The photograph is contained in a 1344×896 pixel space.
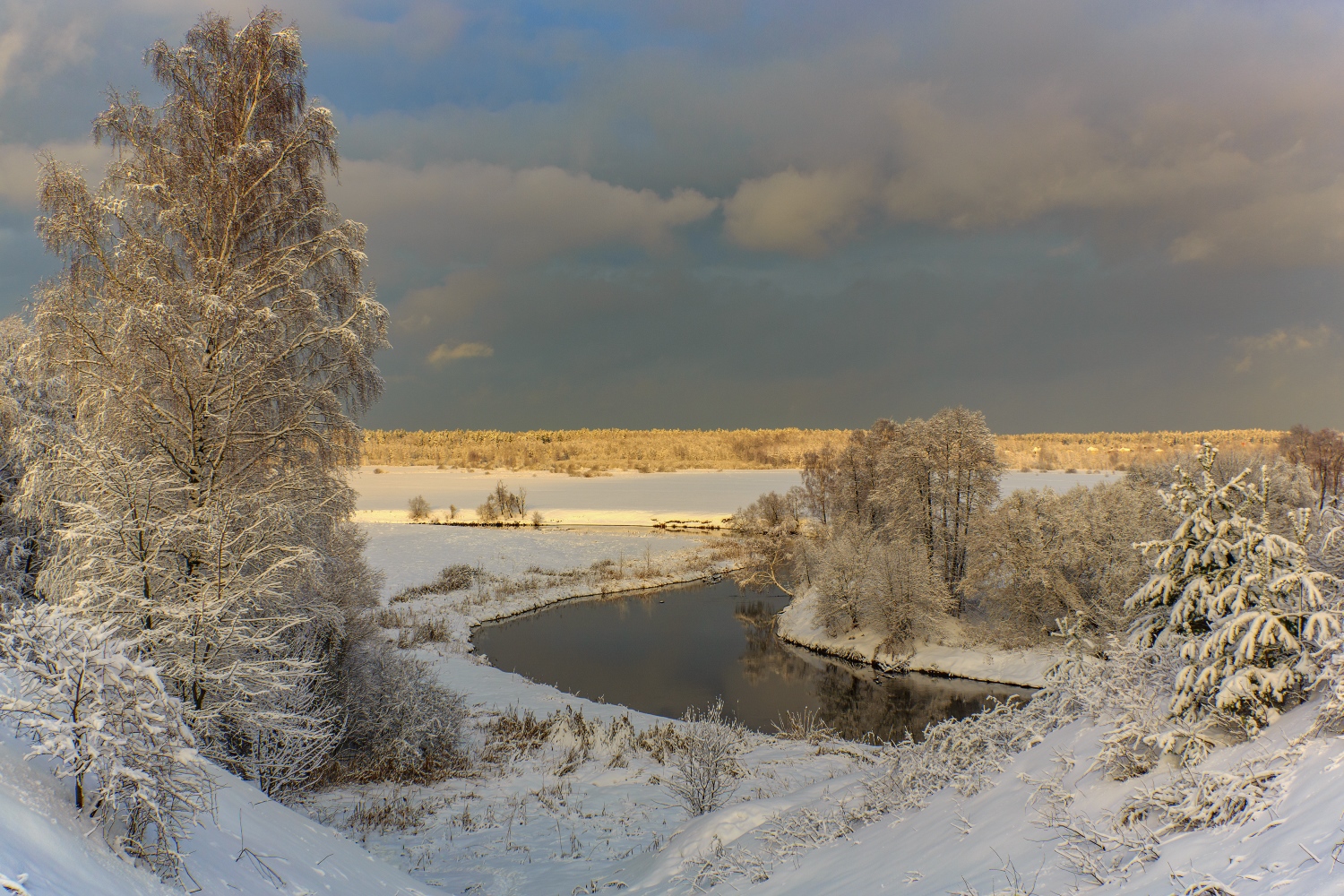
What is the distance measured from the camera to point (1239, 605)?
186 inches

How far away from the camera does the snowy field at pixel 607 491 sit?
6397 cm

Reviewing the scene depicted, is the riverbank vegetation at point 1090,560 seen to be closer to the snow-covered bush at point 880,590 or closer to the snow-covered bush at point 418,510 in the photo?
the snow-covered bush at point 880,590

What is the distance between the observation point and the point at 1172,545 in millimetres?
5613

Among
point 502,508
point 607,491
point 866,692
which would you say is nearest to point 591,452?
point 607,491

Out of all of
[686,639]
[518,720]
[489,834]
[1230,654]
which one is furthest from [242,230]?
[686,639]

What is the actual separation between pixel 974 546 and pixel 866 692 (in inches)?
336

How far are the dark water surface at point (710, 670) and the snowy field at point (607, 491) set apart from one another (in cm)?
2796

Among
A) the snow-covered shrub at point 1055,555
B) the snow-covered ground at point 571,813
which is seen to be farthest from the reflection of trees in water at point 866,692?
the snow-covered ground at point 571,813

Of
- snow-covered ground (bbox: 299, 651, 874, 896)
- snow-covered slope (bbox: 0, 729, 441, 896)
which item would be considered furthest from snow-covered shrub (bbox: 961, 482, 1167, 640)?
snow-covered slope (bbox: 0, 729, 441, 896)

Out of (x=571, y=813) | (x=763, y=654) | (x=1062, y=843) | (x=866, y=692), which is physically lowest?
(x=866, y=692)

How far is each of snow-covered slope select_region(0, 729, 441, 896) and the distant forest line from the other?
8766 cm

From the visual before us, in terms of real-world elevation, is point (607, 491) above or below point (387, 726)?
above

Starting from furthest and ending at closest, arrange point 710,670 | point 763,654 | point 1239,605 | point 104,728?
point 763,654, point 710,670, point 1239,605, point 104,728

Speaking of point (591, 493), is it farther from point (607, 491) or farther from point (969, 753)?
point (969, 753)
